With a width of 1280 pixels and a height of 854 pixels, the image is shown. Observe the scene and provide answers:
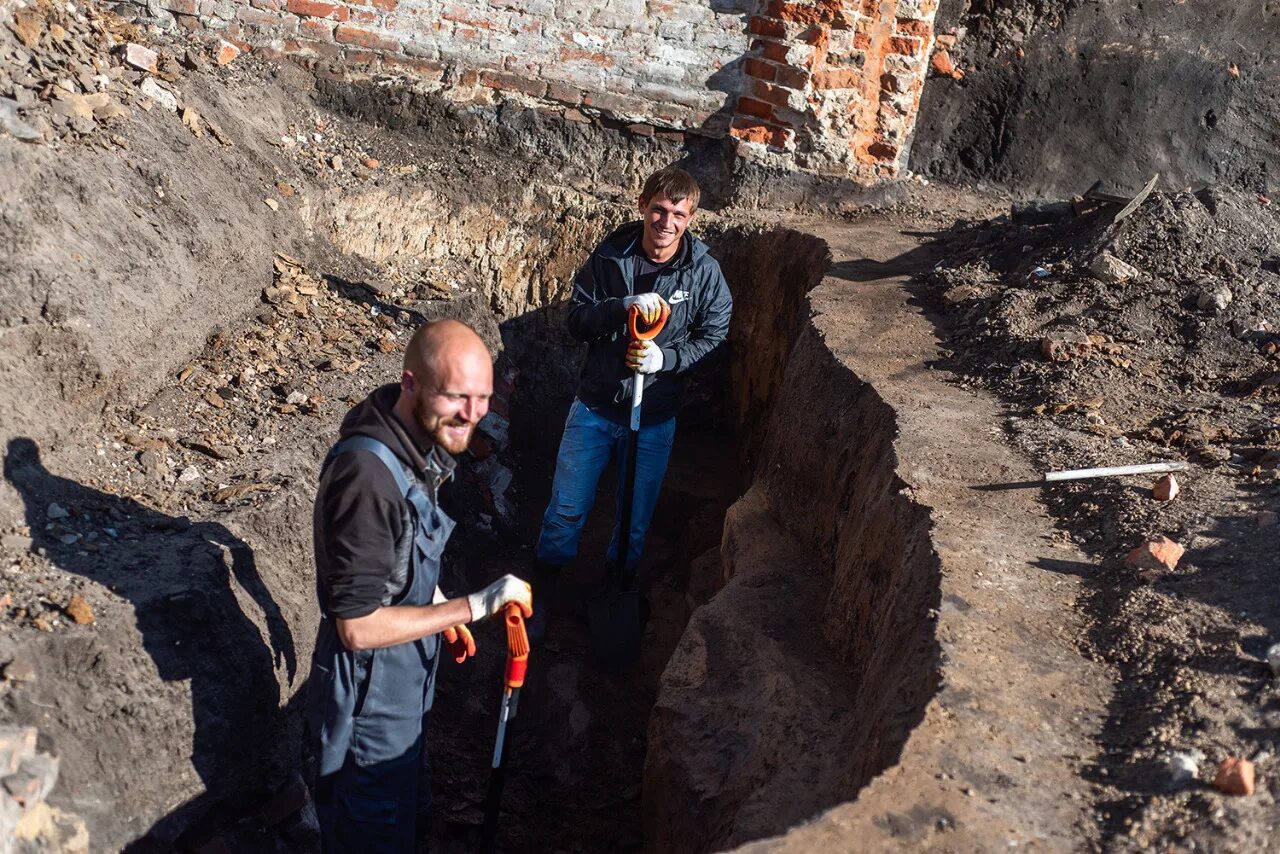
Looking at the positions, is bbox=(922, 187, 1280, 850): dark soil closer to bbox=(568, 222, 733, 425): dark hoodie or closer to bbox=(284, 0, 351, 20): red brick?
bbox=(568, 222, 733, 425): dark hoodie

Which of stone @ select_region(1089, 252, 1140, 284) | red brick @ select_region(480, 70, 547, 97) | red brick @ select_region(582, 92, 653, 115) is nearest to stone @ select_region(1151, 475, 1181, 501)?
stone @ select_region(1089, 252, 1140, 284)

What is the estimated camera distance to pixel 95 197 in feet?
14.2

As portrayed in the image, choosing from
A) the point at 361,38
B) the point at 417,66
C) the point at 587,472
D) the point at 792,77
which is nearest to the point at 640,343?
the point at 587,472

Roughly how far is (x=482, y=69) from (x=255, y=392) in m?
2.86

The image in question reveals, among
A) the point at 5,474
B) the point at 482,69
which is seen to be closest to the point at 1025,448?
the point at 5,474

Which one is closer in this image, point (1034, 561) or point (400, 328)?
point (1034, 561)

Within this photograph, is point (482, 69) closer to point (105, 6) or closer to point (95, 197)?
point (105, 6)

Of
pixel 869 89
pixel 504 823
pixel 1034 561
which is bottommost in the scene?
pixel 504 823

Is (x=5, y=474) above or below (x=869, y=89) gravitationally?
below

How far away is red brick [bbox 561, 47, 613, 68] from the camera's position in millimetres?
6586

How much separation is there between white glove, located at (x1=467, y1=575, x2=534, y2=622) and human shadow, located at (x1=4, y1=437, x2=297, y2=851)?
101 centimetres

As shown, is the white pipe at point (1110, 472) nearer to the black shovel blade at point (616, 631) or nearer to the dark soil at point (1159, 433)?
the dark soil at point (1159, 433)

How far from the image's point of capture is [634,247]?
4762mm

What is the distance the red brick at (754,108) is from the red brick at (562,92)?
99 cm
